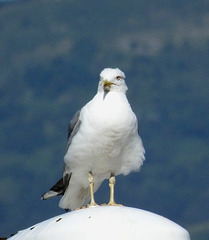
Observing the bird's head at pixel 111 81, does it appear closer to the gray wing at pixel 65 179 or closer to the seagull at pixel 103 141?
the seagull at pixel 103 141

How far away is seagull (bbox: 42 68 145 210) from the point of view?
27.3ft

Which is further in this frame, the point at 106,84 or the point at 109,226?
the point at 106,84

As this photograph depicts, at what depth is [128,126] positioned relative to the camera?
8336mm

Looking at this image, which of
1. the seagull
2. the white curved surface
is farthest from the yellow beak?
the white curved surface

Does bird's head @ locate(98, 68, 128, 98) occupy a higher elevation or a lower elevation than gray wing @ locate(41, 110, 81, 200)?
higher

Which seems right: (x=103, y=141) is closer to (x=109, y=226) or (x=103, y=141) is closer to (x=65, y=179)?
(x=65, y=179)

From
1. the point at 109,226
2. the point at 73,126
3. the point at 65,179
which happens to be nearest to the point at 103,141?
the point at 73,126

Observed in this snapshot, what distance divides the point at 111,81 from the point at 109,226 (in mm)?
2785

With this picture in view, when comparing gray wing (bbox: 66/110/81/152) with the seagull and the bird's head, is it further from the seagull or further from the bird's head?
the bird's head

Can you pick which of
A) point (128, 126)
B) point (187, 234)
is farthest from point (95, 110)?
point (187, 234)

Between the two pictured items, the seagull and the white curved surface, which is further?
the seagull

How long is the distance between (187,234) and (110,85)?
8.49ft

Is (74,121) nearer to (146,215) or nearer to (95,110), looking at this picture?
(95,110)

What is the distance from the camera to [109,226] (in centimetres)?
625
